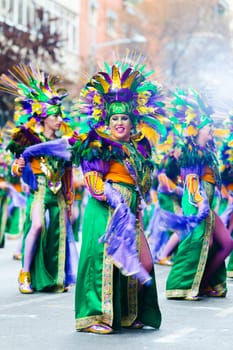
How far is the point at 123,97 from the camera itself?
304 inches

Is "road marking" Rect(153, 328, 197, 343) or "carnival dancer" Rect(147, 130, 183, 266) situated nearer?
"road marking" Rect(153, 328, 197, 343)

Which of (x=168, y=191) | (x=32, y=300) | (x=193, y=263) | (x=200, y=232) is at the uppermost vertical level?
(x=168, y=191)

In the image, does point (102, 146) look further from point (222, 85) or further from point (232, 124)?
point (232, 124)

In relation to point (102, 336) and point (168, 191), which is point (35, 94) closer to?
point (168, 191)

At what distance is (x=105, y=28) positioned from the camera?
159 ft

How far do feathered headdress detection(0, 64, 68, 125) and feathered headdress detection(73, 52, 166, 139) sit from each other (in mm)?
2247

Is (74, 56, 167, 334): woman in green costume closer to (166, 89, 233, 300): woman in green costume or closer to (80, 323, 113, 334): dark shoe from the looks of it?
(80, 323, 113, 334): dark shoe

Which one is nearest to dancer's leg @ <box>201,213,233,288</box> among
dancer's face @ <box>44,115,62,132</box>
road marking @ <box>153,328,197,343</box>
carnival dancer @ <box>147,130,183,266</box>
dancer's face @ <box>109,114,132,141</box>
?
dancer's face @ <box>44,115,62,132</box>

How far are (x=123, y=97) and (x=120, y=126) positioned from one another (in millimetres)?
244

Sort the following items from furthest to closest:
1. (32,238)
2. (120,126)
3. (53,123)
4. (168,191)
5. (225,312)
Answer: (168,191), (53,123), (32,238), (225,312), (120,126)

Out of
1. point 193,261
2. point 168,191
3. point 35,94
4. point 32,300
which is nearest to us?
point 32,300

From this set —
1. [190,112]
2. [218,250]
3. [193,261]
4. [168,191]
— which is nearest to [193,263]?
[193,261]

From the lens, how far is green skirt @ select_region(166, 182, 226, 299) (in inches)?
376

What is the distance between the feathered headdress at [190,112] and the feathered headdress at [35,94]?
4.11ft
